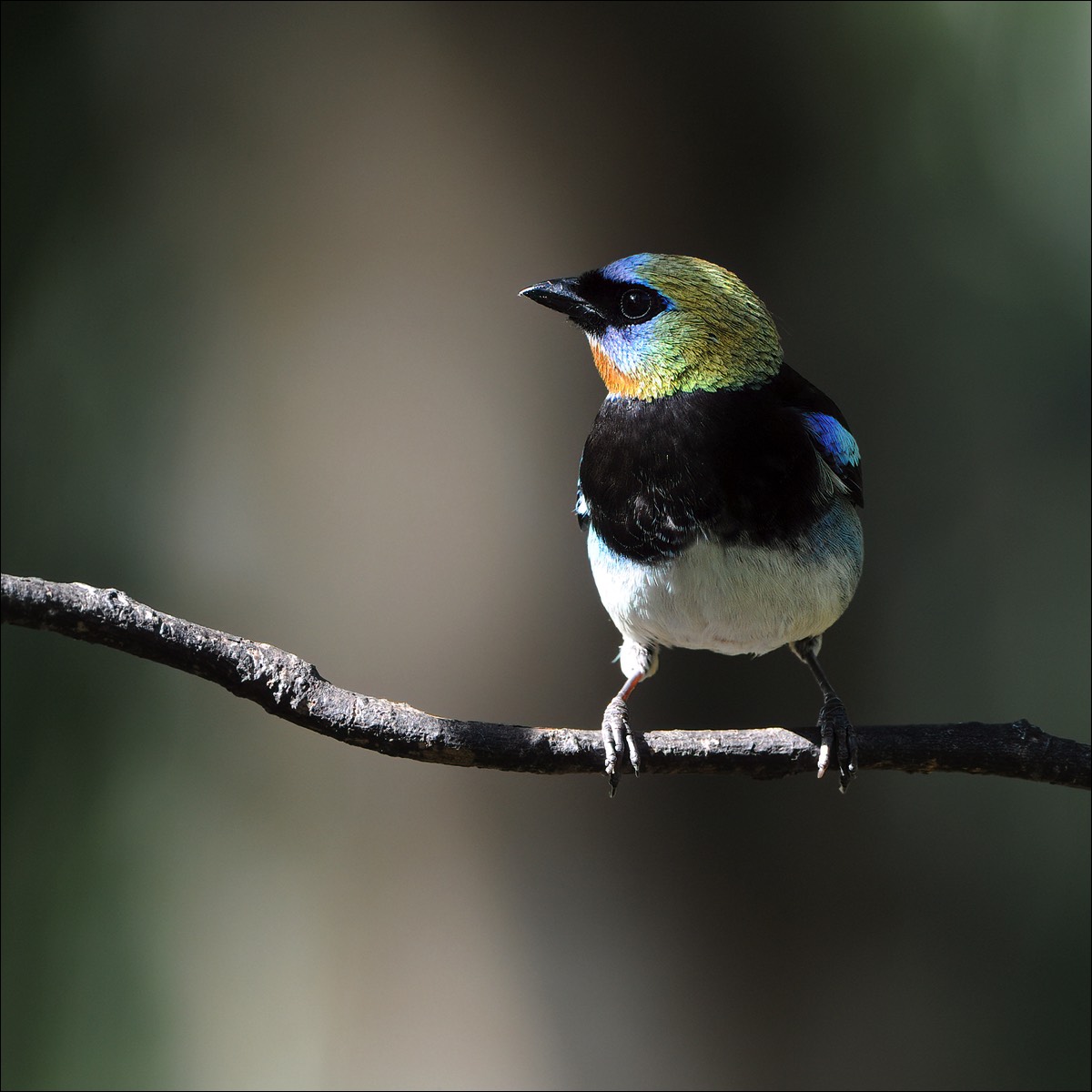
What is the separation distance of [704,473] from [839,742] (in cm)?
87

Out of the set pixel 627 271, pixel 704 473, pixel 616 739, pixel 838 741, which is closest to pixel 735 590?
pixel 704 473

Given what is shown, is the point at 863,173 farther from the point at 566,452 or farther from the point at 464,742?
the point at 464,742

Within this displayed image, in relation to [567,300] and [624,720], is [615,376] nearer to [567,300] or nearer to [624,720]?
[567,300]

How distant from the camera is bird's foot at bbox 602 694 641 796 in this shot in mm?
2600

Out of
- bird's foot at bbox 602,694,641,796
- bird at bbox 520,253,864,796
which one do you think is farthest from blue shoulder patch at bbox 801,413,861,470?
bird's foot at bbox 602,694,641,796

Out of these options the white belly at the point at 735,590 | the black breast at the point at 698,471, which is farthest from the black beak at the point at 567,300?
the white belly at the point at 735,590

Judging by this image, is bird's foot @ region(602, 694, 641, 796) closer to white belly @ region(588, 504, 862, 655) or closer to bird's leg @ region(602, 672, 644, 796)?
bird's leg @ region(602, 672, 644, 796)

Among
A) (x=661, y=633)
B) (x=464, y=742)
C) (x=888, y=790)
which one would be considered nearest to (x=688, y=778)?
(x=888, y=790)

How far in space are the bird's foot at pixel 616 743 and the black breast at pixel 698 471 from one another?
0.44m

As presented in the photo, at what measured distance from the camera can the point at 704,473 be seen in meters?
2.67

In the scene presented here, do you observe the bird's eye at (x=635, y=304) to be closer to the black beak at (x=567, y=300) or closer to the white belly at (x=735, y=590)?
the black beak at (x=567, y=300)

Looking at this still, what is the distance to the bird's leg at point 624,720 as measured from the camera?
264 centimetres

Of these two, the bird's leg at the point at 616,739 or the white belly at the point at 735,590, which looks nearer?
the bird's leg at the point at 616,739

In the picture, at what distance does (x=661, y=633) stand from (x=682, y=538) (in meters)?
0.36
